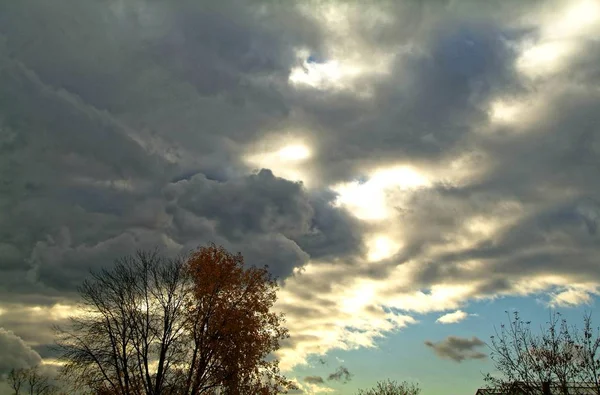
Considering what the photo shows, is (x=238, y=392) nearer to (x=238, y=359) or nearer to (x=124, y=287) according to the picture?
(x=238, y=359)

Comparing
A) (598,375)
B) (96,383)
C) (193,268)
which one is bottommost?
(96,383)

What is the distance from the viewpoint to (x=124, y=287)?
Result: 37.7 metres

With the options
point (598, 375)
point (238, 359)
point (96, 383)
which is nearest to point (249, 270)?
point (238, 359)

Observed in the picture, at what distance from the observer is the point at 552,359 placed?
27000 mm

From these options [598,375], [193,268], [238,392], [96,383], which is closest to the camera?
[598,375]

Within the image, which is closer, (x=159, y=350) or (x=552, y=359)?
(x=552, y=359)

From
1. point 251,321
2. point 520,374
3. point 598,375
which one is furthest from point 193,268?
point 598,375

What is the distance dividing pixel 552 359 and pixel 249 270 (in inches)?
891

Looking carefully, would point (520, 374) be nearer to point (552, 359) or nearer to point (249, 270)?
point (552, 359)

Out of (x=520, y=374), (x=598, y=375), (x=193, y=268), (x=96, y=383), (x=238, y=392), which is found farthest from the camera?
(x=193, y=268)

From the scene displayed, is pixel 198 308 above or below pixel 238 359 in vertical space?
above

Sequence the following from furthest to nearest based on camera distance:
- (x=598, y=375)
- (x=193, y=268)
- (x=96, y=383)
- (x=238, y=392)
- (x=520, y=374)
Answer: (x=193, y=268) → (x=238, y=392) → (x=96, y=383) → (x=520, y=374) → (x=598, y=375)

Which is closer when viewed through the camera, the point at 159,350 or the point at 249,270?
the point at 159,350

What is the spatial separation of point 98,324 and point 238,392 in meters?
11.2
